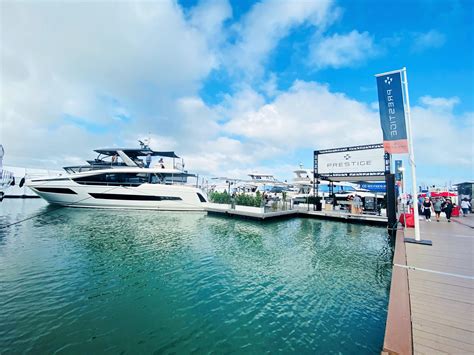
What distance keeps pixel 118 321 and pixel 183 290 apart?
4.75ft

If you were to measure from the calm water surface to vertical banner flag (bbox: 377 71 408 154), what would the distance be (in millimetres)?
3954

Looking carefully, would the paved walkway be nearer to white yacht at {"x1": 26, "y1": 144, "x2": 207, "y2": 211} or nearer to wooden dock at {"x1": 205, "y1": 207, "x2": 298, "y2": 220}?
wooden dock at {"x1": 205, "y1": 207, "x2": 298, "y2": 220}

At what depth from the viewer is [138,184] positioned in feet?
72.3

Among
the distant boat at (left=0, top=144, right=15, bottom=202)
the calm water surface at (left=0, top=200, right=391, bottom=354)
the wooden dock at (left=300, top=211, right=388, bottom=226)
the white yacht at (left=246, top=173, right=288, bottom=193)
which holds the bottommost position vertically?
the calm water surface at (left=0, top=200, right=391, bottom=354)

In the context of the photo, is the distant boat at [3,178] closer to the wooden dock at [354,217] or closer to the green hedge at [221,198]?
the green hedge at [221,198]

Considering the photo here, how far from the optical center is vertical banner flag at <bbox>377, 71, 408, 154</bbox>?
24.9 ft

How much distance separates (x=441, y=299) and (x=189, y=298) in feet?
14.3

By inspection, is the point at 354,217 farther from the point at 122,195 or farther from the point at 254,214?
the point at 122,195

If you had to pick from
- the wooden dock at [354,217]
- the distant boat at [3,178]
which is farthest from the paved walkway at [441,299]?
the distant boat at [3,178]

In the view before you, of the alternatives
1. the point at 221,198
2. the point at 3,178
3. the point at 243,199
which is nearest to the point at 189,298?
the point at 243,199

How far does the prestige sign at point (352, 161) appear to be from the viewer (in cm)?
1691

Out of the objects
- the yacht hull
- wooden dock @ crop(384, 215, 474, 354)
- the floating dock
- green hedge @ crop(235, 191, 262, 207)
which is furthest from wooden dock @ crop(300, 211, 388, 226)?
the yacht hull

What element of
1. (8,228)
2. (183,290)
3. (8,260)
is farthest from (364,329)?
(8,228)

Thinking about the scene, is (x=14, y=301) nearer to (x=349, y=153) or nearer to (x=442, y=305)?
(x=442, y=305)
